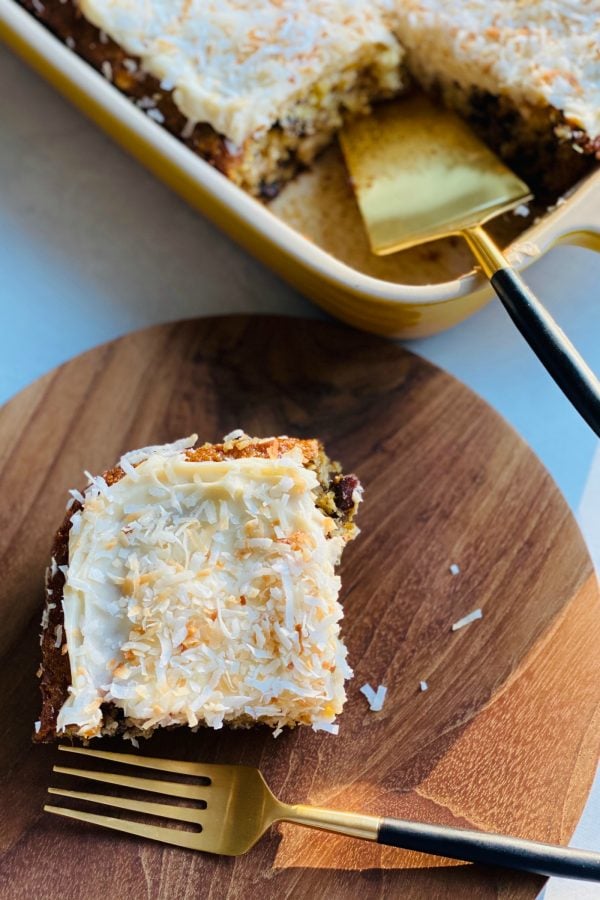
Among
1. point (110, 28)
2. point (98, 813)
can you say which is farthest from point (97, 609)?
point (110, 28)

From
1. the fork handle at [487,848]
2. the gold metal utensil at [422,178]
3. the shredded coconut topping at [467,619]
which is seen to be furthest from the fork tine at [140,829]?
the gold metal utensil at [422,178]

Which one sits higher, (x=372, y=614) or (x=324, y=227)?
(x=324, y=227)

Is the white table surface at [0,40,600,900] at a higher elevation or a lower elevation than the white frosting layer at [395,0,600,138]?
lower

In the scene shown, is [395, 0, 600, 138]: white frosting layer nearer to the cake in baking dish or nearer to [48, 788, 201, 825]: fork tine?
the cake in baking dish

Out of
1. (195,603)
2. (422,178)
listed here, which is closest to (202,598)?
(195,603)

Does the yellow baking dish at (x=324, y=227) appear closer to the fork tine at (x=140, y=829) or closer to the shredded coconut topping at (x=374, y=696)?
the shredded coconut topping at (x=374, y=696)

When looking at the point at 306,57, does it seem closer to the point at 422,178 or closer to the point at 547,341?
the point at 422,178

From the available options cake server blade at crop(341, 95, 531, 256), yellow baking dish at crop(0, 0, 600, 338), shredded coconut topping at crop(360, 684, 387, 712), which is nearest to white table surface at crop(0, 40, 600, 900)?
yellow baking dish at crop(0, 0, 600, 338)
